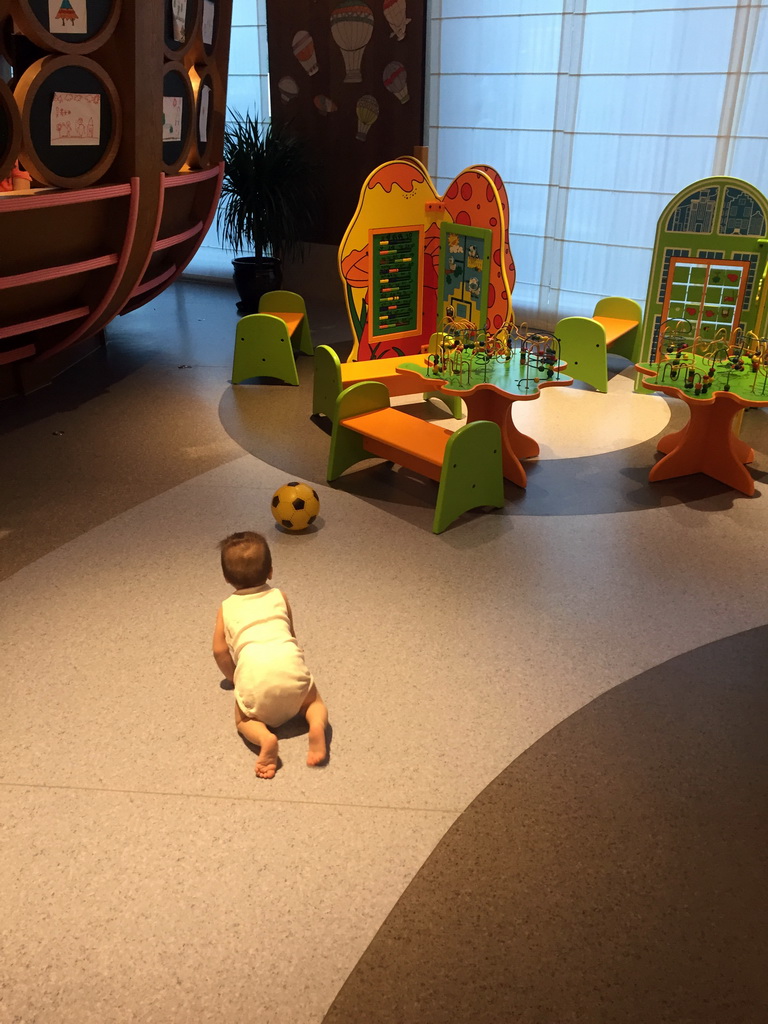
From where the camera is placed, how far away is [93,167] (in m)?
4.41

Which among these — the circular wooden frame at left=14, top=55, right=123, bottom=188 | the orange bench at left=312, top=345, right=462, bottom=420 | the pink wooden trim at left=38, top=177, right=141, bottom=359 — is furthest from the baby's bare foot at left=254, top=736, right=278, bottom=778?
the pink wooden trim at left=38, top=177, right=141, bottom=359

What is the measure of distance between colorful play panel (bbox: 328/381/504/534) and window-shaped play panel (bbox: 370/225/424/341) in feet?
2.79

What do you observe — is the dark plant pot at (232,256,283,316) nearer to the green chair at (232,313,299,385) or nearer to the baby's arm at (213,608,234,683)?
the green chair at (232,313,299,385)

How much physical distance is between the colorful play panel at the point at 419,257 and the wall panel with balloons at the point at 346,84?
7.98ft

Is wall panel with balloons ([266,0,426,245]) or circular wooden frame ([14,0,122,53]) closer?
circular wooden frame ([14,0,122,53])

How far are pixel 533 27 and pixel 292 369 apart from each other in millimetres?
3159

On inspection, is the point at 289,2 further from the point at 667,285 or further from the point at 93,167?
the point at 667,285

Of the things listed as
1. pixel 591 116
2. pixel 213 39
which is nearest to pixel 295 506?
pixel 213 39

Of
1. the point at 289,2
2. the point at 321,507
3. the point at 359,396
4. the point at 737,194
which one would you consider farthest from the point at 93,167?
the point at 289,2

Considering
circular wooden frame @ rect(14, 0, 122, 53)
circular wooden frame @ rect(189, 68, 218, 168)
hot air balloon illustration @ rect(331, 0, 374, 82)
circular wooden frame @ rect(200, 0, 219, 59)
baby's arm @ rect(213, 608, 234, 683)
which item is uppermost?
hot air balloon illustration @ rect(331, 0, 374, 82)

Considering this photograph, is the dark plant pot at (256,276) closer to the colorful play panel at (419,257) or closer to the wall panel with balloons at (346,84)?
the wall panel with balloons at (346,84)

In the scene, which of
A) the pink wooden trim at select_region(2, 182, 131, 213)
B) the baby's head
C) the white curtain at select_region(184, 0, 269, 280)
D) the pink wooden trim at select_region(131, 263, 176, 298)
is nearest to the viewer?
the baby's head

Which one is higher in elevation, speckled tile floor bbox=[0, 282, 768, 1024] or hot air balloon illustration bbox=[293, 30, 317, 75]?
hot air balloon illustration bbox=[293, 30, 317, 75]

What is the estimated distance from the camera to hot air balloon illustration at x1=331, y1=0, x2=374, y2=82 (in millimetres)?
7035
